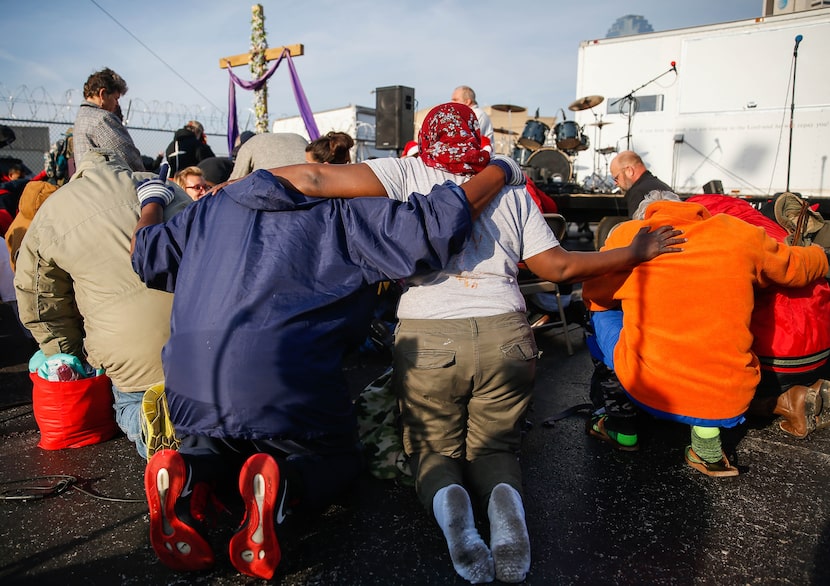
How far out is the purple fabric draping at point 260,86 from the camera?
10.2 metres

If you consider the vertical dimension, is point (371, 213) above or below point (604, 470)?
above

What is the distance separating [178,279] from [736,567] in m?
2.30

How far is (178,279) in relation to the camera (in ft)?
7.23

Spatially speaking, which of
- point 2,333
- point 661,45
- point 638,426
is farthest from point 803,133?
point 2,333

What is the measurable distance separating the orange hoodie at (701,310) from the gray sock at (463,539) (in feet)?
3.86

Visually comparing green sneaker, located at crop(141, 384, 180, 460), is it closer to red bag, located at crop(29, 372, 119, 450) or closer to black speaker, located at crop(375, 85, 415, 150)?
red bag, located at crop(29, 372, 119, 450)

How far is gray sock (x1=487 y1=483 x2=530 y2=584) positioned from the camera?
185 centimetres

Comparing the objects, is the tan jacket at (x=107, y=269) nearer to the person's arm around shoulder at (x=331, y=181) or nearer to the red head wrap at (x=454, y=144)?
the person's arm around shoulder at (x=331, y=181)

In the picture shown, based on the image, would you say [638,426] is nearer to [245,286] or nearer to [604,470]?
[604,470]

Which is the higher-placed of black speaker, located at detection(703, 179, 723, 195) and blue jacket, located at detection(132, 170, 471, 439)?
black speaker, located at detection(703, 179, 723, 195)

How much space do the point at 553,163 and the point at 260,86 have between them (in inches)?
247

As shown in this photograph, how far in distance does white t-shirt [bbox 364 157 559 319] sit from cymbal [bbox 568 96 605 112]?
9.30m

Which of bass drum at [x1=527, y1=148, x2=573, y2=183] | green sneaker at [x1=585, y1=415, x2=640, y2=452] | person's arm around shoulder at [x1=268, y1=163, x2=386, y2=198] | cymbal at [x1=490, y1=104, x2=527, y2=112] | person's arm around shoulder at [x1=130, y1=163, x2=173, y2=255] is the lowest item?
green sneaker at [x1=585, y1=415, x2=640, y2=452]

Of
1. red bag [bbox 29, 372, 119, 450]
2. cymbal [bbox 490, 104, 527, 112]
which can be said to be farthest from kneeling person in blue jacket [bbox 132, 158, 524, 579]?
cymbal [bbox 490, 104, 527, 112]
